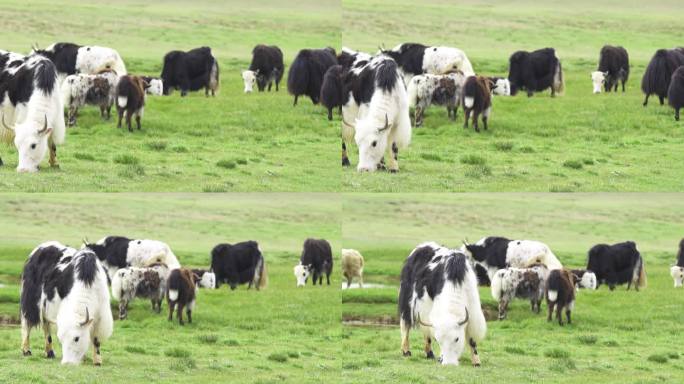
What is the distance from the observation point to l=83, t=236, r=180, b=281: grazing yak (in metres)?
22.5

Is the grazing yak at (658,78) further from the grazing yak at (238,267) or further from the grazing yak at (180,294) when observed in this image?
the grazing yak at (180,294)

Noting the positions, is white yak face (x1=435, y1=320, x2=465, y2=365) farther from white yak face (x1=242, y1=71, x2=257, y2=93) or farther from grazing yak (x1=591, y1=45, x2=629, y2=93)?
grazing yak (x1=591, y1=45, x2=629, y2=93)

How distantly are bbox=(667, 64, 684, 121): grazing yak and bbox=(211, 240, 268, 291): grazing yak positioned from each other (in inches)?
320

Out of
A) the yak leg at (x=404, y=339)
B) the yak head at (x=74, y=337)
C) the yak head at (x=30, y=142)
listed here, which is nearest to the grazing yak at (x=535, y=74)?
the yak head at (x=30, y=142)

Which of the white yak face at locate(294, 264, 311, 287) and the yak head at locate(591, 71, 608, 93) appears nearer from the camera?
the white yak face at locate(294, 264, 311, 287)

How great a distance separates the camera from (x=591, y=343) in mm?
18547

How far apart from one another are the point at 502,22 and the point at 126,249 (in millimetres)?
29948

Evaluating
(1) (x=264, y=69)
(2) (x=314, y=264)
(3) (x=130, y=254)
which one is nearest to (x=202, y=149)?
(3) (x=130, y=254)

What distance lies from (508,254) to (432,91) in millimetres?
3006

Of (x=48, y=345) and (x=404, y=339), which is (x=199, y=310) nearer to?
(x=48, y=345)

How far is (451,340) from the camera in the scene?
15281 mm

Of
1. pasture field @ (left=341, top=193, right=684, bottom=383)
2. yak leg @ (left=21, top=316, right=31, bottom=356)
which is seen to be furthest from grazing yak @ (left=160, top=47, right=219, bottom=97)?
yak leg @ (left=21, top=316, right=31, bottom=356)

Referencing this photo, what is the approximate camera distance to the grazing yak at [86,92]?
73.6 feet

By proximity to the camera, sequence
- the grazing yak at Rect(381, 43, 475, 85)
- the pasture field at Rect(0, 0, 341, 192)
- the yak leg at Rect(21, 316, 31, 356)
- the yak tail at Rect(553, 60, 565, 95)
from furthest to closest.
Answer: the yak tail at Rect(553, 60, 565, 95) → the grazing yak at Rect(381, 43, 475, 85) → the pasture field at Rect(0, 0, 341, 192) → the yak leg at Rect(21, 316, 31, 356)
